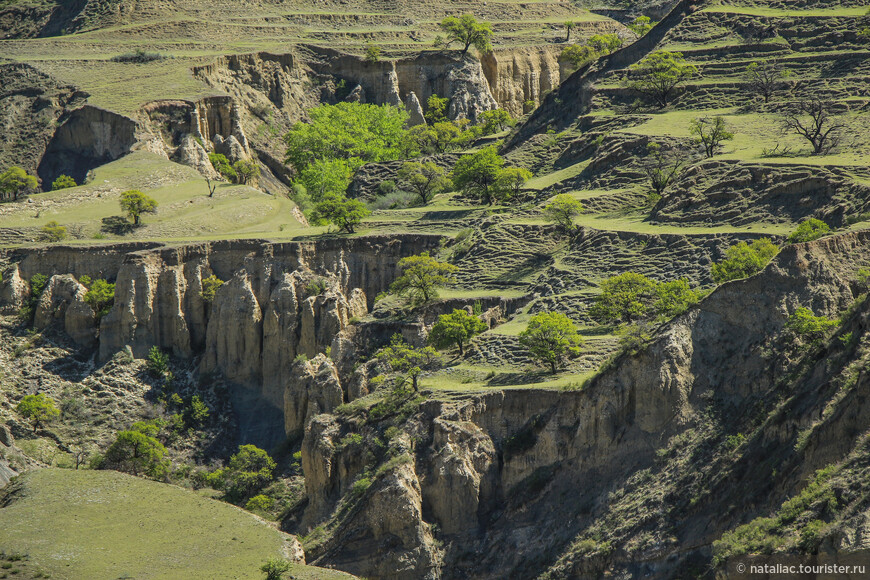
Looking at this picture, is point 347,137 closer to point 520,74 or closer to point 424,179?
point 424,179

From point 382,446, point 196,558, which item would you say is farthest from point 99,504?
point 382,446

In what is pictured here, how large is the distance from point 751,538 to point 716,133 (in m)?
43.5

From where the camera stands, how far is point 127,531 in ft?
239

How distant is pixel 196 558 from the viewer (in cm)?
7000

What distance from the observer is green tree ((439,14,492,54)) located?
141250 mm

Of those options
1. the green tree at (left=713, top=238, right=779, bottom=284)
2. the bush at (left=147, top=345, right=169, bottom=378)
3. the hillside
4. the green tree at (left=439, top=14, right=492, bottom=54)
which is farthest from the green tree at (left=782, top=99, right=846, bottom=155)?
the green tree at (left=439, top=14, right=492, bottom=54)

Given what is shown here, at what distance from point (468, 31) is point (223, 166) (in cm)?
3156

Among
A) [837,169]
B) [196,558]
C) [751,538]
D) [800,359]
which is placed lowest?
[196,558]

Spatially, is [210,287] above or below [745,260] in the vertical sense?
below

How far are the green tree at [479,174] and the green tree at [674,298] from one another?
87.6 ft

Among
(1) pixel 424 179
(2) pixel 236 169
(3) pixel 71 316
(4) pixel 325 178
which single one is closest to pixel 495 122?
(4) pixel 325 178

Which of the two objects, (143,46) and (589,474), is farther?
(143,46)

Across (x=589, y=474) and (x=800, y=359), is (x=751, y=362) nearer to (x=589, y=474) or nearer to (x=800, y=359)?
(x=800, y=359)

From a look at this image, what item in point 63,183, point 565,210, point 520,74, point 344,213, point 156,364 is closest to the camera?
point 565,210
